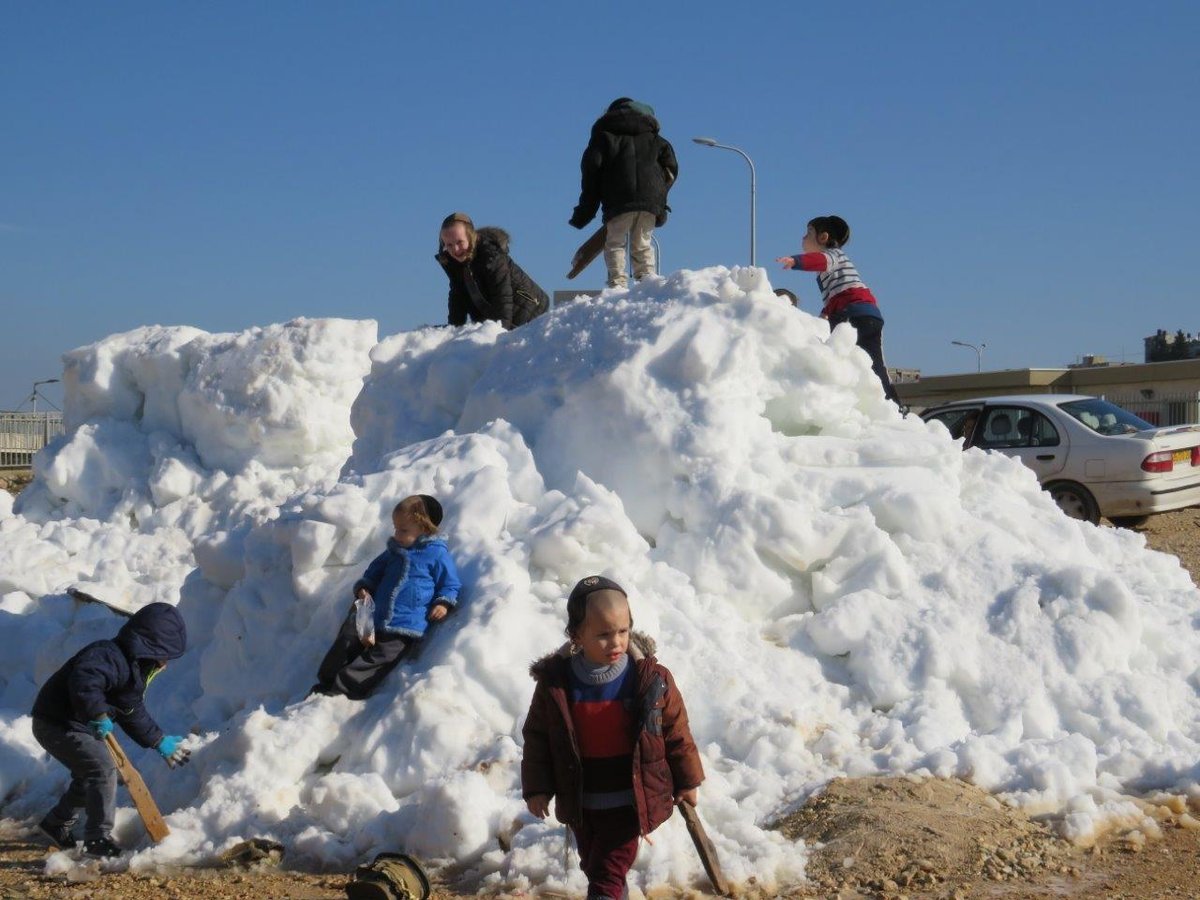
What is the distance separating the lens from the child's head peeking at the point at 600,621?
12.3 feet

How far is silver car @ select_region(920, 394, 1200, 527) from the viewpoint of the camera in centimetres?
1160

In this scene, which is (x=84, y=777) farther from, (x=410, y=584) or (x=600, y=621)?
(x=600, y=621)

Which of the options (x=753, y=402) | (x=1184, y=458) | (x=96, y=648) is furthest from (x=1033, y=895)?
(x=1184, y=458)

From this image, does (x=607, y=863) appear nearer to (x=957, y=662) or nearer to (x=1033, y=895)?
(x=1033, y=895)

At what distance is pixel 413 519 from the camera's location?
228 inches

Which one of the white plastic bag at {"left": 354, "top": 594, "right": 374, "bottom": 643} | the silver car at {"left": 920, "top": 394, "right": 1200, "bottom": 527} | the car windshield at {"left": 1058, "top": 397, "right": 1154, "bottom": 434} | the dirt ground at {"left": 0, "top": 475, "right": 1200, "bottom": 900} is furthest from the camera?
the car windshield at {"left": 1058, "top": 397, "right": 1154, "bottom": 434}

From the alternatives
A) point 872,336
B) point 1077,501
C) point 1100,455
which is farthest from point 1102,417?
point 872,336

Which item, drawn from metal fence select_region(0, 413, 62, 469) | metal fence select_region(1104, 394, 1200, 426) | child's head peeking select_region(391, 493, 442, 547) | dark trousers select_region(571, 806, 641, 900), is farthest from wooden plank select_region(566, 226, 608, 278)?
metal fence select_region(0, 413, 62, 469)

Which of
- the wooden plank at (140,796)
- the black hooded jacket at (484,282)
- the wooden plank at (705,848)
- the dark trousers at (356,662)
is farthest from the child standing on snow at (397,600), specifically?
the black hooded jacket at (484,282)

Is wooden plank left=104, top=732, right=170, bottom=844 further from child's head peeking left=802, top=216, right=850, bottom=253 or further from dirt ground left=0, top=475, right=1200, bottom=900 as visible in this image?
child's head peeking left=802, top=216, right=850, bottom=253

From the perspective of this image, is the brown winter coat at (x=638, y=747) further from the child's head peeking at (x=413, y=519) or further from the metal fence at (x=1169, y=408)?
the metal fence at (x=1169, y=408)

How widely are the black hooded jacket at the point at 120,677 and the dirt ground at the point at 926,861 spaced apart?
66 centimetres

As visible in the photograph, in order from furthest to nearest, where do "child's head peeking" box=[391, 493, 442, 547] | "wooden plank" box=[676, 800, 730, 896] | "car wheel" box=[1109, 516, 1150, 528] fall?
"car wheel" box=[1109, 516, 1150, 528]
"child's head peeking" box=[391, 493, 442, 547]
"wooden plank" box=[676, 800, 730, 896]

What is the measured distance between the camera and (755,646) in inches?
235
